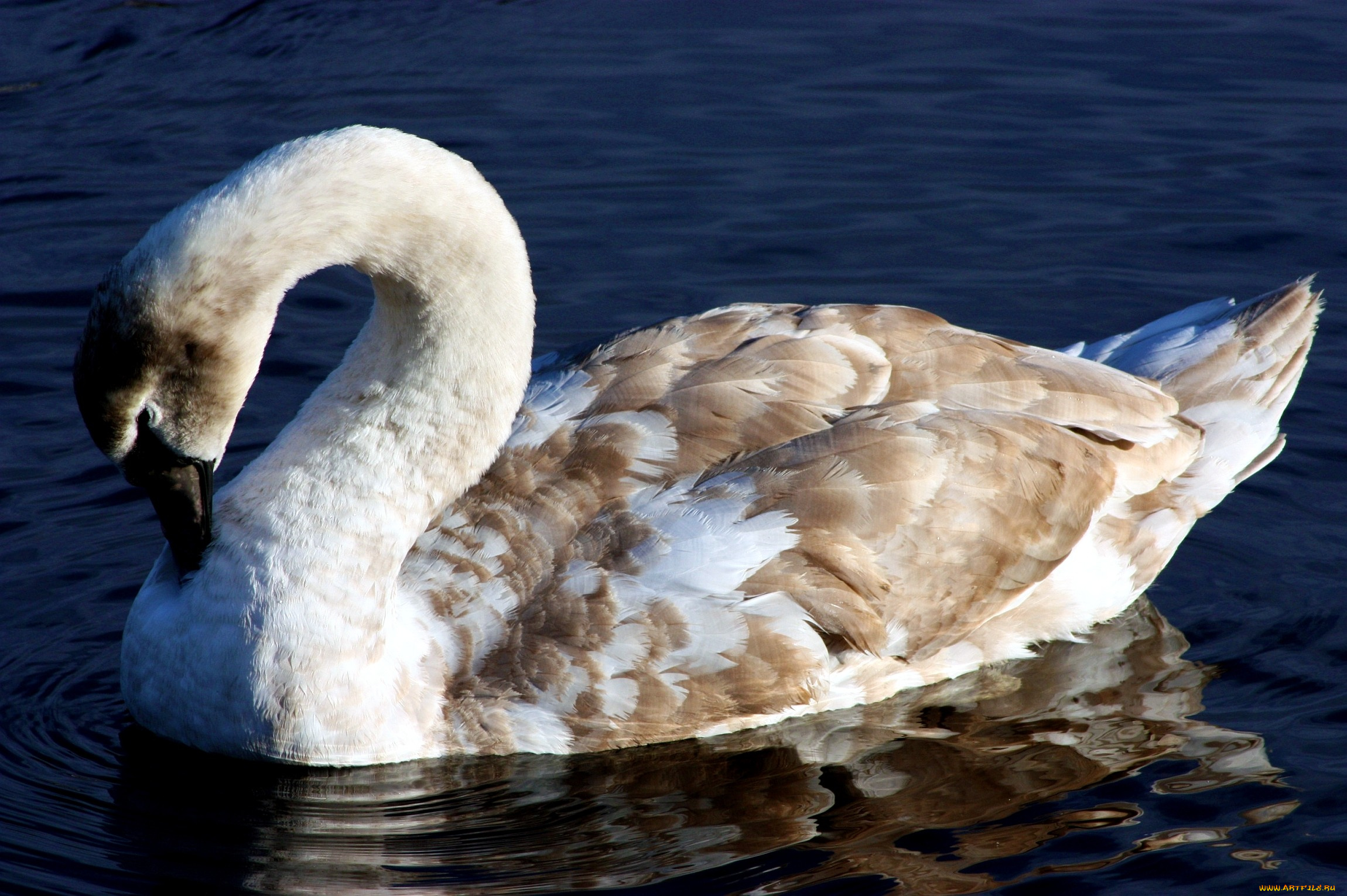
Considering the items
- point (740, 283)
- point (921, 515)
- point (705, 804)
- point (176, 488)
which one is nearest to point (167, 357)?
point (176, 488)

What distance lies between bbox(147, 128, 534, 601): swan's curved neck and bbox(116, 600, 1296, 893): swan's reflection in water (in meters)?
0.70

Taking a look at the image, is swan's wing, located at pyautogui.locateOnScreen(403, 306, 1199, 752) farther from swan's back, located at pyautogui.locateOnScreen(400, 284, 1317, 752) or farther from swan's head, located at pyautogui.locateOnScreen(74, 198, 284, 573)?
swan's head, located at pyautogui.locateOnScreen(74, 198, 284, 573)

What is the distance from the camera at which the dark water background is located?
5.20 metres

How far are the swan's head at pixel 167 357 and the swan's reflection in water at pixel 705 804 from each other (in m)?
1.07

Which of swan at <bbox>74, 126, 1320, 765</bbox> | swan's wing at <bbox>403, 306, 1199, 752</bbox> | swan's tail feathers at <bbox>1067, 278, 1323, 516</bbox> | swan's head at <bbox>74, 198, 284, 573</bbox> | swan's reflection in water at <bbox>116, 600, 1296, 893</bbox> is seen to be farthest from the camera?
swan's tail feathers at <bbox>1067, 278, 1323, 516</bbox>

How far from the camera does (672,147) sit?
34.1 feet

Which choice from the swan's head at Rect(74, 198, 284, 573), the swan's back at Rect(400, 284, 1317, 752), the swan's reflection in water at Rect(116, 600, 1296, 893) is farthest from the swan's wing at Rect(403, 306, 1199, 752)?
the swan's head at Rect(74, 198, 284, 573)

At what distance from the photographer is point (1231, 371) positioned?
22.5ft

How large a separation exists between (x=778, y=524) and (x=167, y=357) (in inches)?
78.7

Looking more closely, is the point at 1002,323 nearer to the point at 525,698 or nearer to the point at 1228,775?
the point at 1228,775

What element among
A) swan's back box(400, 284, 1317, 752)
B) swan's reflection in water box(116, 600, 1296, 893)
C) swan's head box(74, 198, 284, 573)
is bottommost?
swan's reflection in water box(116, 600, 1296, 893)

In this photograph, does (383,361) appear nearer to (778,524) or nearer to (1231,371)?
(778,524)

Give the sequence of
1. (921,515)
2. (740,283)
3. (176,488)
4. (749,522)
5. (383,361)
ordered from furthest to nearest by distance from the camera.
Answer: (740,283)
(921,515)
(749,522)
(383,361)
(176,488)

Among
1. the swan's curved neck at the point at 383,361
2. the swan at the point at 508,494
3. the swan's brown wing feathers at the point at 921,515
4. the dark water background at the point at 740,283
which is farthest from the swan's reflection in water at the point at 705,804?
the swan's curved neck at the point at 383,361
